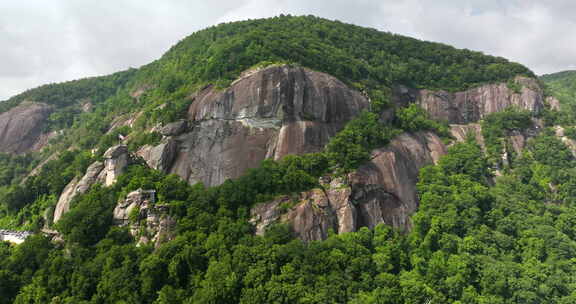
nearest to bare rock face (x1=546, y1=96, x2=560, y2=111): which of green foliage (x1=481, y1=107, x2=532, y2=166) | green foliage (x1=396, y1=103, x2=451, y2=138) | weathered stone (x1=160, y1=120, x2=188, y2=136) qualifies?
green foliage (x1=481, y1=107, x2=532, y2=166)

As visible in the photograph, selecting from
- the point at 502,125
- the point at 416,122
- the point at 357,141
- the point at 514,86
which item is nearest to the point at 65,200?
the point at 357,141

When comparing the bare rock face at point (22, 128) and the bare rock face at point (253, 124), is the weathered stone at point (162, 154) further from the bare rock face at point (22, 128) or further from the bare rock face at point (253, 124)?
the bare rock face at point (22, 128)

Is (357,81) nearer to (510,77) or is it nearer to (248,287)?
(510,77)

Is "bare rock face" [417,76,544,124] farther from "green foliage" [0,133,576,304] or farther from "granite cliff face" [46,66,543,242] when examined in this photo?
"green foliage" [0,133,576,304]

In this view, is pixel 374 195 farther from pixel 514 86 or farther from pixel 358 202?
pixel 514 86

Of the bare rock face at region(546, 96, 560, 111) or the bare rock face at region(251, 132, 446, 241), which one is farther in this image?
the bare rock face at region(546, 96, 560, 111)

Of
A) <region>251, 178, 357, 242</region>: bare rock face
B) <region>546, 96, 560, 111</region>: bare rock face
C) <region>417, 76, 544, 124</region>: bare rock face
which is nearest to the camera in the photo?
<region>251, 178, 357, 242</region>: bare rock face

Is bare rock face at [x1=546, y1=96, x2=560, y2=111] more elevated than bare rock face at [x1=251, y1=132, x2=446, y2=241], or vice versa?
bare rock face at [x1=546, y1=96, x2=560, y2=111]
